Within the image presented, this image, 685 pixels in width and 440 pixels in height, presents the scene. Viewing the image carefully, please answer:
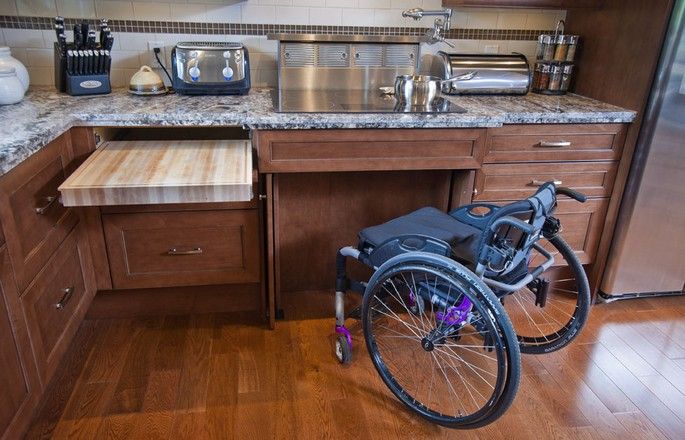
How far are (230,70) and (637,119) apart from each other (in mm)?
1608

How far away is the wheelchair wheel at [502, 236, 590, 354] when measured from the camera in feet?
5.47

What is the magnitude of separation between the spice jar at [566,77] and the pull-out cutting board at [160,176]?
4.78ft

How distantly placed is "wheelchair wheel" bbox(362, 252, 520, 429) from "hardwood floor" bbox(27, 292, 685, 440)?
0.31ft

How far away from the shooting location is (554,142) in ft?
6.52

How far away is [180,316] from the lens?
2.09 meters

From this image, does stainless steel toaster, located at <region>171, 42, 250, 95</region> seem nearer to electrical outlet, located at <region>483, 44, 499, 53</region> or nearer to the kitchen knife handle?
the kitchen knife handle

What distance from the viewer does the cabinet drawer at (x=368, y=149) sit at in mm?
1780

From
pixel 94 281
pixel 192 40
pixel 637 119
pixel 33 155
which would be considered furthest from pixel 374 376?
pixel 192 40

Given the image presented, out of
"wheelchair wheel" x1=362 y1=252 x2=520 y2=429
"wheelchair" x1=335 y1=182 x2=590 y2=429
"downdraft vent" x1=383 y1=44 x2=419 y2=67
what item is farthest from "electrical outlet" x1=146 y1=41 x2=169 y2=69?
"wheelchair wheel" x1=362 y1=252 x2=520 y2=429

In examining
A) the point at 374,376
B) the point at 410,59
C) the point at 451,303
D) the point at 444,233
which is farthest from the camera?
the point at 410,59

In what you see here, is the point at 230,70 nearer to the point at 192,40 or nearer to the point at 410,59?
the point at 192,40

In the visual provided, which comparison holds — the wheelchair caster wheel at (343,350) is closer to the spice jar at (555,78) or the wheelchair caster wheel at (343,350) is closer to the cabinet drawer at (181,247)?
the cabinet drawer at (181,247)

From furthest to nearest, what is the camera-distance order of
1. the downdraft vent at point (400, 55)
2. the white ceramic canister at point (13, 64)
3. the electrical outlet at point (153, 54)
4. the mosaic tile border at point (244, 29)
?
the downdraft vent at point (400, 55), the electrical outlet at point (153, 54), the mosaic tile border at point (244, 29), the white ceramic canister at point (13, 64)

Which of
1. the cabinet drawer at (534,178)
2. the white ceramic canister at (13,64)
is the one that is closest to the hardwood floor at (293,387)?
the cabinet drawer at (534,178)
